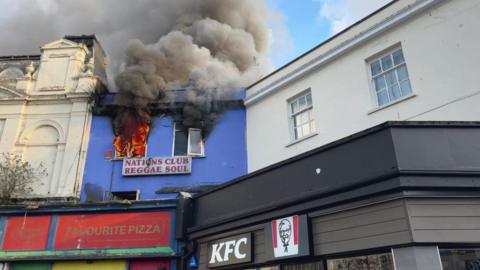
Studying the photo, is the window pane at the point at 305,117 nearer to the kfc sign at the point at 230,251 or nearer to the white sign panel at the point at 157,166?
the white sign panel at the point at 157,166

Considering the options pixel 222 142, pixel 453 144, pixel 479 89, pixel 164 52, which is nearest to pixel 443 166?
pixel 453 144

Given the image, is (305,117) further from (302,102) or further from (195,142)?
(195,142)

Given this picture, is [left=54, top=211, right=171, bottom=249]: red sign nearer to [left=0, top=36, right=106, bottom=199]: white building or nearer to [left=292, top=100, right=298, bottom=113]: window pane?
[left=0, top=36, right=106, bottom=199]: white building

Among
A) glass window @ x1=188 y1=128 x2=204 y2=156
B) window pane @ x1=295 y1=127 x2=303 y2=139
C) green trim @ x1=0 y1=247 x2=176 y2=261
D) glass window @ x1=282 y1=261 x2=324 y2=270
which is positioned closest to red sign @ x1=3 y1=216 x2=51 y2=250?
green trim @ x1=0 y1=247 x2=176 y2=261

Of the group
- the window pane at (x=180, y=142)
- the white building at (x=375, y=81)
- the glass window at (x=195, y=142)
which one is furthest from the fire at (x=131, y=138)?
the white building at (x=375, y=81)

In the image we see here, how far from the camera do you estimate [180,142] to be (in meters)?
14.7

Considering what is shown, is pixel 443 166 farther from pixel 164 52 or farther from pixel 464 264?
pixel 164 52

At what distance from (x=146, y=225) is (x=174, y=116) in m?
6.30

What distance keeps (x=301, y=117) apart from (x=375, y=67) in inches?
111

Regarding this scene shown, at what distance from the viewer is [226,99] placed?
1497 centimetres

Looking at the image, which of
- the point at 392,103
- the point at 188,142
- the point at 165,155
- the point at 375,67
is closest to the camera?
the point at 392,103

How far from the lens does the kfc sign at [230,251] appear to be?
7102mm

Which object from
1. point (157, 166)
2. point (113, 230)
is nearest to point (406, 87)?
point (113, 230)

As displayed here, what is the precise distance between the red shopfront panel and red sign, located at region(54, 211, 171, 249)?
412 millimetres
